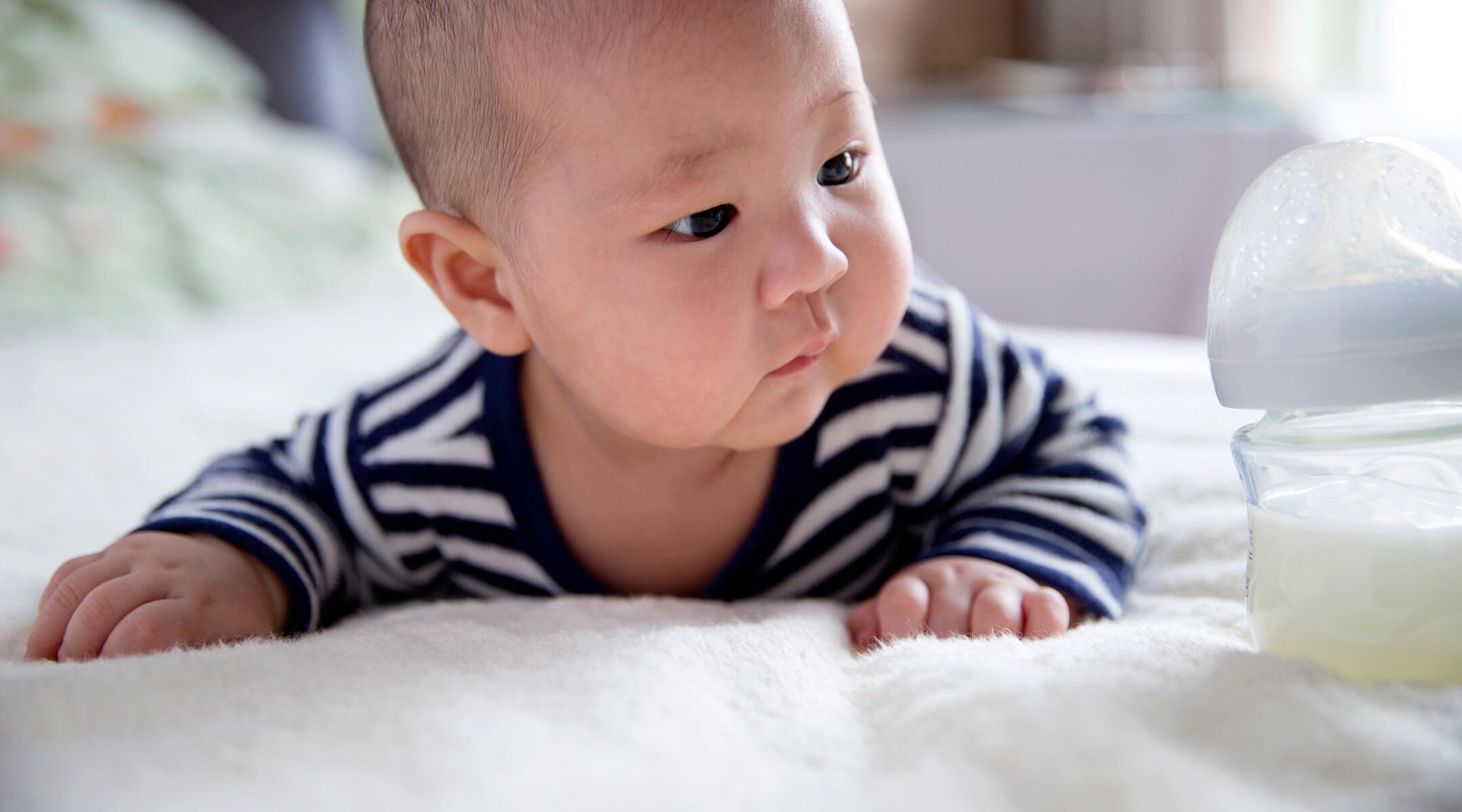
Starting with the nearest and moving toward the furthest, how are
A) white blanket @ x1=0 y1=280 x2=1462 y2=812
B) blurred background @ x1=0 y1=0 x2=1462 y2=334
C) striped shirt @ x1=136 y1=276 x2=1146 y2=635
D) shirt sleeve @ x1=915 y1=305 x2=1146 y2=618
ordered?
white blanket @ x1=0 y1=280 x2=1462 y2=812
shirt sleeve @ x1=915 y1=305 x2=1146 y2=618
striped shirt @ x1=136 y1=276 x2=1146 y2=635
blurred background @ x1=0 y1=0 x2=1462 y2=334

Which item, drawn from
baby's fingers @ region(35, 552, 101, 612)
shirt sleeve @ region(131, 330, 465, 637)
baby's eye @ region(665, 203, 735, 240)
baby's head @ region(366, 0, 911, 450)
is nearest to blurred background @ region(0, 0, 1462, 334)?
shirt sleeve @ region(131, 330, 465, 637)

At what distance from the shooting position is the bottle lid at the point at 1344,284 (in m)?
→ 0.48

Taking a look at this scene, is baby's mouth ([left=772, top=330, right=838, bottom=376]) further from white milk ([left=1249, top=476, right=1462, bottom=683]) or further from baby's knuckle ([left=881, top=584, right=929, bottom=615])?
white milk ([left=1249, top=476, right=1462, bottom=683])

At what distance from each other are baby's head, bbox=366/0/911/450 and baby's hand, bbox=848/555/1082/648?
138 millimetres

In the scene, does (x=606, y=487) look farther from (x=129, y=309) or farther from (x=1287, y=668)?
(x=129, y=309)

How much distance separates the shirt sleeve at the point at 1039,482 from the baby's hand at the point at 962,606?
20 mm

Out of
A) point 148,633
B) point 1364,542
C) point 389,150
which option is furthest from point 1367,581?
point 389,150

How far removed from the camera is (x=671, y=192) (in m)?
0.69

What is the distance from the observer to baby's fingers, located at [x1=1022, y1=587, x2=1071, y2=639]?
2.33 feet

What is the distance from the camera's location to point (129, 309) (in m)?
1.80

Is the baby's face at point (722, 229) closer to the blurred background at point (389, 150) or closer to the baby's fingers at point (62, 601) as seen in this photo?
the baby's fingers at point (62, 601)

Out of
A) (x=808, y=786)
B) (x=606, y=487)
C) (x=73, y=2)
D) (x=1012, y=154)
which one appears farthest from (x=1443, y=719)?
(x=73, y=2)

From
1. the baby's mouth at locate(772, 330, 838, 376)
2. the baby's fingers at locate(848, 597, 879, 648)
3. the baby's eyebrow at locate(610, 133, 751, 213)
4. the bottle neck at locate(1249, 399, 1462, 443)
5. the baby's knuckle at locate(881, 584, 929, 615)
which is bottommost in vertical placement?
the baby's fingers at locate(848, 597, 879, 648)

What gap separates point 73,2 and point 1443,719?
226 cm
